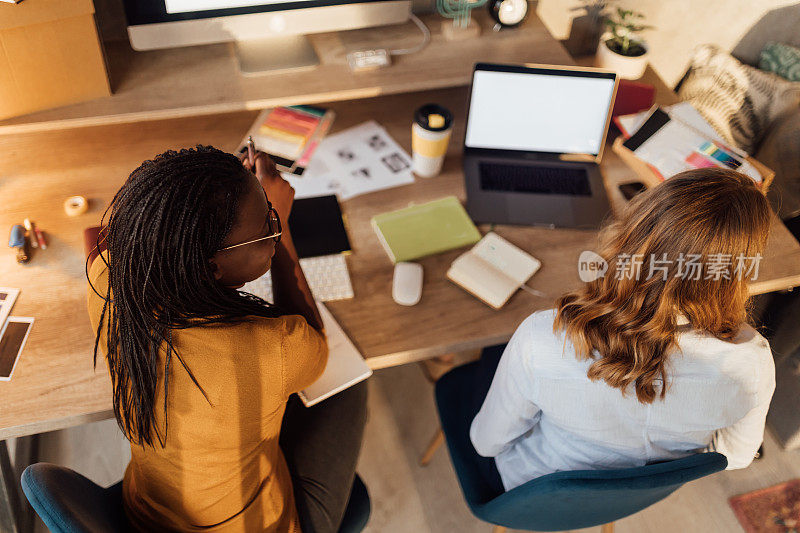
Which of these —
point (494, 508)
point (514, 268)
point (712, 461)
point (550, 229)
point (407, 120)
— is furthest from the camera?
point (407, 120)

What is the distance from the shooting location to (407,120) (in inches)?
68.4

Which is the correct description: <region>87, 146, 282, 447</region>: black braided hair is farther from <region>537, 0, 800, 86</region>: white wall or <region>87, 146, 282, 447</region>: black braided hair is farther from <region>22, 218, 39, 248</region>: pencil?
<region>537, 0, 800, 86</region>: white wall

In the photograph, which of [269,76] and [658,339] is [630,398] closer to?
[658,339]

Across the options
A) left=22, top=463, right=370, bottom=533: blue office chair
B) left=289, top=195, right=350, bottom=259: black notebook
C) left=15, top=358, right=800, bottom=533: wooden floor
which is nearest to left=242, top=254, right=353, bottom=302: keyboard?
left=289, top=195, right=350, bottom=259: black notebook

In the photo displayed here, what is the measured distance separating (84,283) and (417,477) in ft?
3.56

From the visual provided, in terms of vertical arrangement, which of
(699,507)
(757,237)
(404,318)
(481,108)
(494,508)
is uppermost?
(757,237)

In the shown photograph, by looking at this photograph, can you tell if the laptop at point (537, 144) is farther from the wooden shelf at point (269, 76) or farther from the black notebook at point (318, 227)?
the black notebook at point (318, 227)

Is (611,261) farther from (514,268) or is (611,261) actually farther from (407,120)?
(407,120)

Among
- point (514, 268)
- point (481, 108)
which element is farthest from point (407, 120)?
point (514, 268)

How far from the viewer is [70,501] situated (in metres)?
0.91

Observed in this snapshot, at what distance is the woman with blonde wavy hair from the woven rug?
877 millimetres

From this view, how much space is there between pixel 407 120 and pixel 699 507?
1456 mm

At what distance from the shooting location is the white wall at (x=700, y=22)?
187 centimetres

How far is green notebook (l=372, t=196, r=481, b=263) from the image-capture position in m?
1.43
